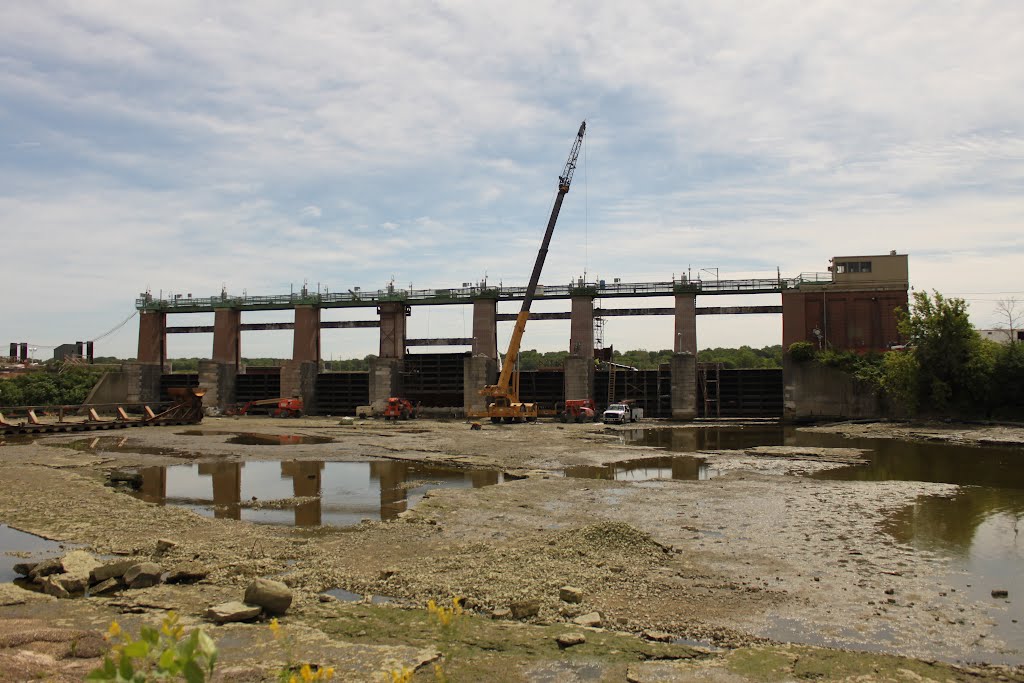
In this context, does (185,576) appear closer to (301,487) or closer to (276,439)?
(301,487)

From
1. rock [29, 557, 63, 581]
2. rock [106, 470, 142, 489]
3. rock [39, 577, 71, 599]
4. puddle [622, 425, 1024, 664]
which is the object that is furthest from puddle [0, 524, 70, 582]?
puddle [622, 425, 1024, 664]

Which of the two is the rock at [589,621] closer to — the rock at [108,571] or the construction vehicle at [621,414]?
the rock at [108,571]

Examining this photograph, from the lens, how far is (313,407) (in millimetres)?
66125

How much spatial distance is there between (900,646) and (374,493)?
1529 cm

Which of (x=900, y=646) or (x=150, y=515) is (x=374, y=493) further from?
(x=900, y=646)

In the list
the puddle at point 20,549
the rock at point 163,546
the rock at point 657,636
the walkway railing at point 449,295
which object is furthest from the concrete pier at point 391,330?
the rock at point 657,636

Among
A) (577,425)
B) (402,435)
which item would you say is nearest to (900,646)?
(402,435)

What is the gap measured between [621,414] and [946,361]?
20456 millimetres

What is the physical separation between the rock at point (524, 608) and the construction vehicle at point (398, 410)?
160 ft

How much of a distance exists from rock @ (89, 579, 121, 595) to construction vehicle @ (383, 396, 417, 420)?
46.7 metres

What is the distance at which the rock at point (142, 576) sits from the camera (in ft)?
36.6

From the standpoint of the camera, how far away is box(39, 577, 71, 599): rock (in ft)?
35.5

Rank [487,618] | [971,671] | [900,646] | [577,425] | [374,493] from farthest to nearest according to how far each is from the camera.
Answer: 1. [577,425]
2. [374,493]
3. [487,618]
4. [900,646]
5. [971,671]

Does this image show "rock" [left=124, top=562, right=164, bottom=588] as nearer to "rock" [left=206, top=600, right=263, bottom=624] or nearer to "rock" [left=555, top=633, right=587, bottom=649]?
"rock" [left=206, top=600, right=263, bottom=624]
